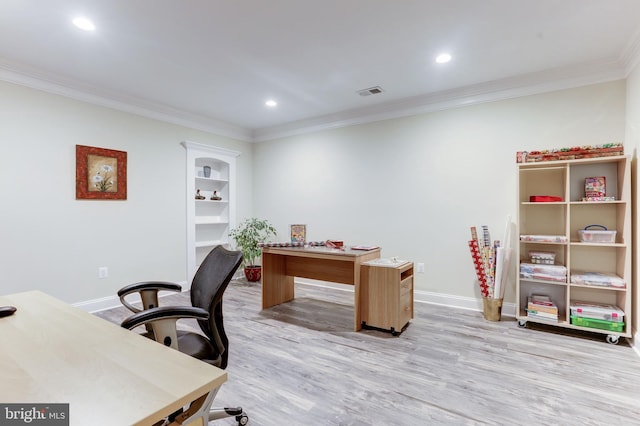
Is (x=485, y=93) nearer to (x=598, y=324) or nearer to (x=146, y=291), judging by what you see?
(x=598, y=324)

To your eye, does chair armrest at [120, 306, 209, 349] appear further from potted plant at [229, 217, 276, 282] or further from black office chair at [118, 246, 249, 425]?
potted plant at [229, 217, 276, 282]

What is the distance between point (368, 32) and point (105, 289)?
4011mm

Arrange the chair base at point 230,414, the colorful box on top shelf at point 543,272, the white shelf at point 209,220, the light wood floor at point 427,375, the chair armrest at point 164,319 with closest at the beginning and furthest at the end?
the chair armrest at point 164,319, the chair base at point 230,414, the light wood floor at point 427,375, the colorful box on top shelf at point 543,272, the white shelf at point 209,220

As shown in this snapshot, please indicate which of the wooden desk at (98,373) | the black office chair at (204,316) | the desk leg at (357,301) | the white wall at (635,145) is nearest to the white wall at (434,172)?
the white wall at (635,145)

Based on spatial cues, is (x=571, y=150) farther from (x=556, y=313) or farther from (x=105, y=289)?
(x=105, y=289)

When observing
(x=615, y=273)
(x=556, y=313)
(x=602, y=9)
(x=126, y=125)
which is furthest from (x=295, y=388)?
(x=126, y=125)

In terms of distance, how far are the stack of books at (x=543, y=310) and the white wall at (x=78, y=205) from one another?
14.4 feet

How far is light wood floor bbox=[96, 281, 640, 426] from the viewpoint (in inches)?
71.0

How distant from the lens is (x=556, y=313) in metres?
2.98

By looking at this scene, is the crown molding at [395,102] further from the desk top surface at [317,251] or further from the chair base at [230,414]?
the chair base at [230,414]

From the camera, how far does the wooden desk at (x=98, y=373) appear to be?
0.73 m

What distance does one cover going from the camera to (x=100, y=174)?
364cm

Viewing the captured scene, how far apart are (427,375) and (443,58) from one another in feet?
9.01

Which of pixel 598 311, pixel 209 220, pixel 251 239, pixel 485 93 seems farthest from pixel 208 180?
pixel 598 311
